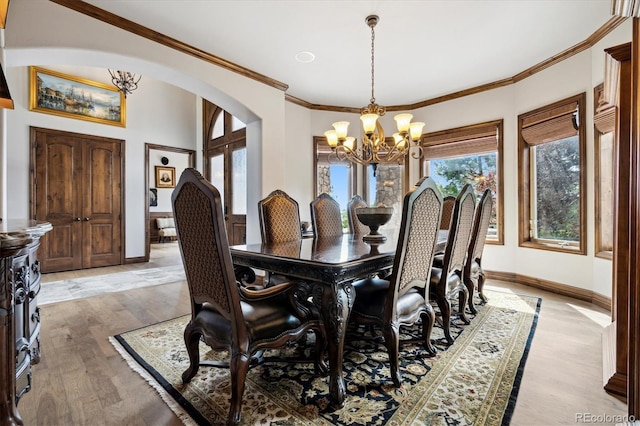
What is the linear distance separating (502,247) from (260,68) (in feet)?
13.6

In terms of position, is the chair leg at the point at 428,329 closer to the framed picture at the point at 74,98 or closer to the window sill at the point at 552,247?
the window sill at the point at 552,247

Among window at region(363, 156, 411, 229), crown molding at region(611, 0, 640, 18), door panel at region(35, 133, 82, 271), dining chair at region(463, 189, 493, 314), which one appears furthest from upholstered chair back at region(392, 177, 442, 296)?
door panel at region(35, 133, 82, 271)

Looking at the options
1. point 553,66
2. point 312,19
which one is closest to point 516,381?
point 312,19

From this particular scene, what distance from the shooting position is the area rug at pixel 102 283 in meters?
3.59

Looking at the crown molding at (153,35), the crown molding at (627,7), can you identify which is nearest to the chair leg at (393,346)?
the crown molding at (627,7)

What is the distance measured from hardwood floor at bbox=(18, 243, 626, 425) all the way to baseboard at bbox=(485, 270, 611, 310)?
0.12 metres

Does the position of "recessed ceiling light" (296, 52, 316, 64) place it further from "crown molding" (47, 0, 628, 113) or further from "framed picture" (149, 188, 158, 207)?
"framed picture" (149, 188, 158, 207)

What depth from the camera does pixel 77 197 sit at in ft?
16.7

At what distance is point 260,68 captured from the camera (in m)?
3.75

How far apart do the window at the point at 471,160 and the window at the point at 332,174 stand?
129 cm

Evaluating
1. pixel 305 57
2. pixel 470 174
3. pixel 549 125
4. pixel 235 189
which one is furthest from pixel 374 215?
pixel 235 189

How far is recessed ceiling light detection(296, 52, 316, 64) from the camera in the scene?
3.44 meters

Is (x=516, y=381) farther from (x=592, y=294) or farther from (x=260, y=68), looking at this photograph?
(x=260, y=68)

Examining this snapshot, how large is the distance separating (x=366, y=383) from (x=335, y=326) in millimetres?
497
